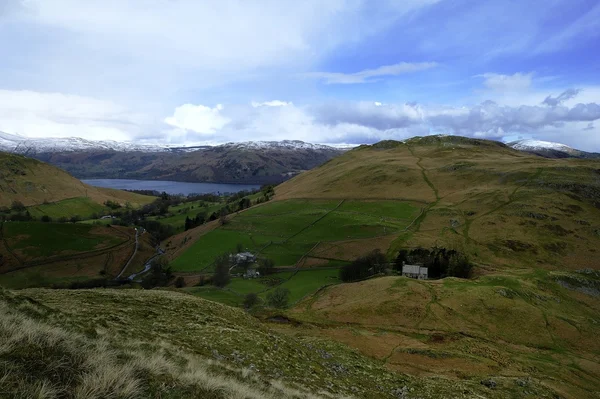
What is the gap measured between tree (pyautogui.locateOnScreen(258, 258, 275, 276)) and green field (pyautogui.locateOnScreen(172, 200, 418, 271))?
4714 mm

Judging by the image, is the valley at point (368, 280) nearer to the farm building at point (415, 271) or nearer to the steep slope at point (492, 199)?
the steep slope at point (492, 199)

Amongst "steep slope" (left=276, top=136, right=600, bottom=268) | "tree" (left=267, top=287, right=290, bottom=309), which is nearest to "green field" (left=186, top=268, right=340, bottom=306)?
"tree" (left=267, top=287, right=290, bottom=309)

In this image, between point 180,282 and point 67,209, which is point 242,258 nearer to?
point 180,282

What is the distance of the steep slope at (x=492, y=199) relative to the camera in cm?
8925

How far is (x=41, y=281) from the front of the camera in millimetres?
85875

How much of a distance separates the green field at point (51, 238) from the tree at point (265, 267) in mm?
64004

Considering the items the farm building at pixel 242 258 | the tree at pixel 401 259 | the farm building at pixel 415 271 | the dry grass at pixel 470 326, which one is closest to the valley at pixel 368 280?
the dry grass at pixel 470 326

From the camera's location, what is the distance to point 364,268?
7800 centimetres

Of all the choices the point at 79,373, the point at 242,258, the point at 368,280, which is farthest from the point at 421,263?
the point at 79,373

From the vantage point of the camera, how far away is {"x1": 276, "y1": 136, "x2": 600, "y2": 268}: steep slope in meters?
89.2

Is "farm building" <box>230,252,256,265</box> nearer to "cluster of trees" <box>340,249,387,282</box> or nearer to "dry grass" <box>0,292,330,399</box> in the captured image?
"cluster of trees" <box>340,249,387,282</box>

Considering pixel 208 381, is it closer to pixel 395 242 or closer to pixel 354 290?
pixel 354 290

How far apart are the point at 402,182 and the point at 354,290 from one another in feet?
318

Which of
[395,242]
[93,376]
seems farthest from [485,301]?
[93,376]
